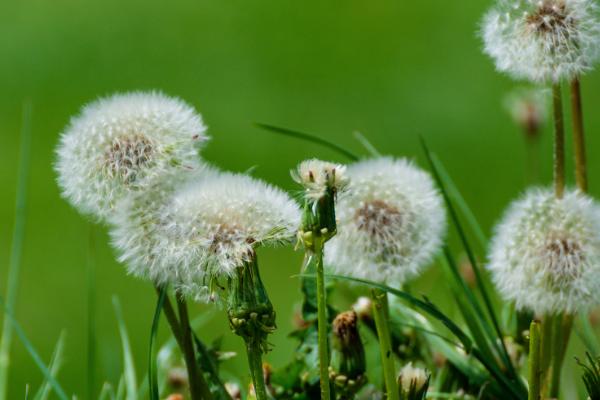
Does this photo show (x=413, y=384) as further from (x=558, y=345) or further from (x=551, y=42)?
(x=551, y=42)

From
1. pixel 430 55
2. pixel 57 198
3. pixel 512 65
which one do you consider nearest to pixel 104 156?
pixel 512 65

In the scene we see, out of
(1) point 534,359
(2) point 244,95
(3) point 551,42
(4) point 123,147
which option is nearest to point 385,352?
(1) point 534,359

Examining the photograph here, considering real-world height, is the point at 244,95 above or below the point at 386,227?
above

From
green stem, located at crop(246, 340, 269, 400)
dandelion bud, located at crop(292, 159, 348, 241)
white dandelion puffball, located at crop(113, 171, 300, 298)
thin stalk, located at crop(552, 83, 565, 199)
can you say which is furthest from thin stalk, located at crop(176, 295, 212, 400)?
thin stalk, located at crop(552, 83, 565, 199)

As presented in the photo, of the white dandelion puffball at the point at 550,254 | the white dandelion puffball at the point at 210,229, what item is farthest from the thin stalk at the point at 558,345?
the white dandelion puffball at the point at 210,229

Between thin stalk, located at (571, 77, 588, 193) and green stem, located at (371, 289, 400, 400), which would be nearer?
green stem, located at (371, 289, 400, 400)

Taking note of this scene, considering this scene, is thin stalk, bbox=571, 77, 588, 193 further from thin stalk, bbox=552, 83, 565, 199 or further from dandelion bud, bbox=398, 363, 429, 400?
dandelion bud, bbox=398, 363, 429, 400

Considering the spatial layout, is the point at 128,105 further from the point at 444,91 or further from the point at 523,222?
the point at 444,91
